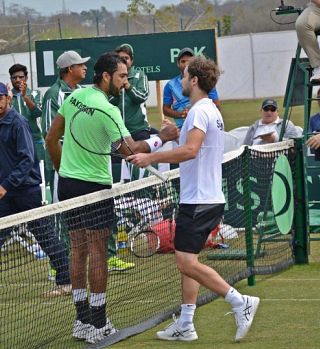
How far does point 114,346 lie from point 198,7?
141 feet

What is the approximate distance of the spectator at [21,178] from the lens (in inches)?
387

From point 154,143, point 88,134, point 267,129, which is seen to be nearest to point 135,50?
point 267,129

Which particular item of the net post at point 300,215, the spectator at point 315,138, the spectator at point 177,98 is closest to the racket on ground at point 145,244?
the net post at point 300,215

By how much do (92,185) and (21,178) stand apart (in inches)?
60.6

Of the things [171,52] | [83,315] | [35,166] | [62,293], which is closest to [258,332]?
[83,315]

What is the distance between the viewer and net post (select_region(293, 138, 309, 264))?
38.9 ft

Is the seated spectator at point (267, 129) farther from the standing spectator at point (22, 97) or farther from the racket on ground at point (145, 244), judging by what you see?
the racket on ground at point (145, 244)

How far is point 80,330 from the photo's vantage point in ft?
28.1

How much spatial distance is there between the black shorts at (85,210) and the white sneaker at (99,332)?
0.73 metres

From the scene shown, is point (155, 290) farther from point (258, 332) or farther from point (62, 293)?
point (258, 332)

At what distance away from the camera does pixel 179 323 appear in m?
8.53

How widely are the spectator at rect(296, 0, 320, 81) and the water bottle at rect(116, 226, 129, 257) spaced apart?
9.46 ft

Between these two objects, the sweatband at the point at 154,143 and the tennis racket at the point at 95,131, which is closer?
the sweatband at the point at 154,143

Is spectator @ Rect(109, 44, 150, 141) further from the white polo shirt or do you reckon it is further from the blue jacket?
the white polo shirt
